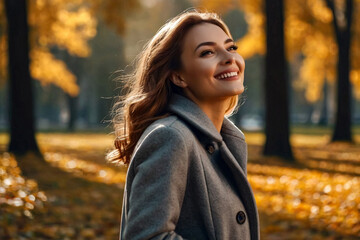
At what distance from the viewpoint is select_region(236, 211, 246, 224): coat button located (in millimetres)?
2227

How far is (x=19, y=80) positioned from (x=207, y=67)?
10.6m

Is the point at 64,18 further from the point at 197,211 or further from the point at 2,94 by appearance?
the point at 2,94

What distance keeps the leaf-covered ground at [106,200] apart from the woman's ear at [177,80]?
12.2ft

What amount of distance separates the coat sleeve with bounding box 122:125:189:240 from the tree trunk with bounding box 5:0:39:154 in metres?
10.5

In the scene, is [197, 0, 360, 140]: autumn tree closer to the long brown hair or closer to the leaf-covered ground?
the leaf-covered ground

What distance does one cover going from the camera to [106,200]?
7805 millimetres

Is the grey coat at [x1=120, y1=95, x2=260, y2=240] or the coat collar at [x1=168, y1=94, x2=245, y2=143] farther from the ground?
the coat collar at [x1=168, y1=94, x2=245, y2=143]

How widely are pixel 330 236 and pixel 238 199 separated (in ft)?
13.2

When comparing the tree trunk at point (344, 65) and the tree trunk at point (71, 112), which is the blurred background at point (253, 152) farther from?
the tree trunk at point (71, 112)

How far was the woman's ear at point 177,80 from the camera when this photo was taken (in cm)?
235

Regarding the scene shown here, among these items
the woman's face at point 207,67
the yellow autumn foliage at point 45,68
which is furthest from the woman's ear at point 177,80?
the yellow autumn foliage at point 45,68

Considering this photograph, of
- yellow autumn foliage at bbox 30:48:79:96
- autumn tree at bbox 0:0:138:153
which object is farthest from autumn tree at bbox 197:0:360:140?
yellow autumn foliage at bbox 30:48:79:96

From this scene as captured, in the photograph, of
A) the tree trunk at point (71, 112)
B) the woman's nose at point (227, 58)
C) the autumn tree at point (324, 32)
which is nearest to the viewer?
the woman's nose at point (227, 58)

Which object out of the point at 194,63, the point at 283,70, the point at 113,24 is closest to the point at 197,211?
the point at 194,63
